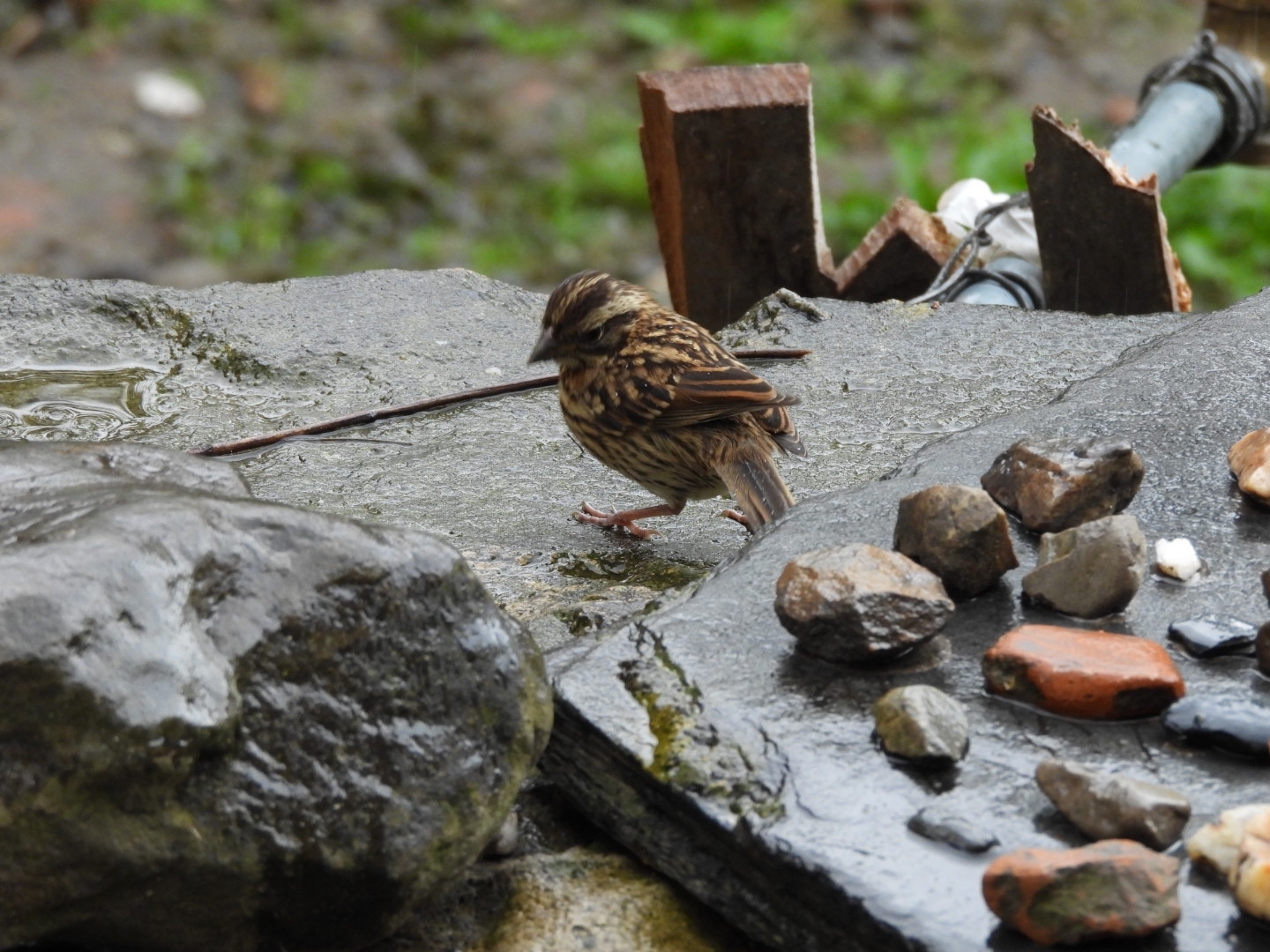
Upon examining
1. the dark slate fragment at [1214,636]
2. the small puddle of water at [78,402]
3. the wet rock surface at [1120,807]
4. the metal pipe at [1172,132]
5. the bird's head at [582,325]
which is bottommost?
the small puddle of water at [78,402]

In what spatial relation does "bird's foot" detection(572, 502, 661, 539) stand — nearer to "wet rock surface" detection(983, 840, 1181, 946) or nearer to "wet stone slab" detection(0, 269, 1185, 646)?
"wet stone slab" detection(0, 269, 1185, 646)


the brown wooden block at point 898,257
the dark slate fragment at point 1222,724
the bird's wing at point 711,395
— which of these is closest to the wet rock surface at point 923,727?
the dark slate fragment at point 1222,724

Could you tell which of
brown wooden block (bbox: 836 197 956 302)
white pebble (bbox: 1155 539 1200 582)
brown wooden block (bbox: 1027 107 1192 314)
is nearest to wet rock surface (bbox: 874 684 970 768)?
white pebble (bbox: 1155 539 1200 582)

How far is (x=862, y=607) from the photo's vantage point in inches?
118

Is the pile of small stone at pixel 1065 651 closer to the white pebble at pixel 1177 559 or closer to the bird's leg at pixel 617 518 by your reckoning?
the white pebble at pixel 1177 559

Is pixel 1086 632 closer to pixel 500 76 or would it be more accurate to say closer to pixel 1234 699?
pixel 1234 699

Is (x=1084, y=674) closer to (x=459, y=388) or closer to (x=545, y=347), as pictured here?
(x=545, y=347)

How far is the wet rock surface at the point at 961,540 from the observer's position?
10.6ft

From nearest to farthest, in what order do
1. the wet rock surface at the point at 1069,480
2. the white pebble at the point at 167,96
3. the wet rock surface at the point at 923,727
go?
1. the wet rock surface at the point at 923,727
2. the wet rock surface at the point at 1069,480
3. the white pebble at the point at 167,96

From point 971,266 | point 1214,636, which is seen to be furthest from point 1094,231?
point 1214,636

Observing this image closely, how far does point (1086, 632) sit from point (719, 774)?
0.72m

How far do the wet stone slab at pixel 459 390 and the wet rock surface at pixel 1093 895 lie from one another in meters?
1.60

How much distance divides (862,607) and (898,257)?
362cm

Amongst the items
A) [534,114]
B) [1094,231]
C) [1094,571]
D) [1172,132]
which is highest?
[1172,132]
